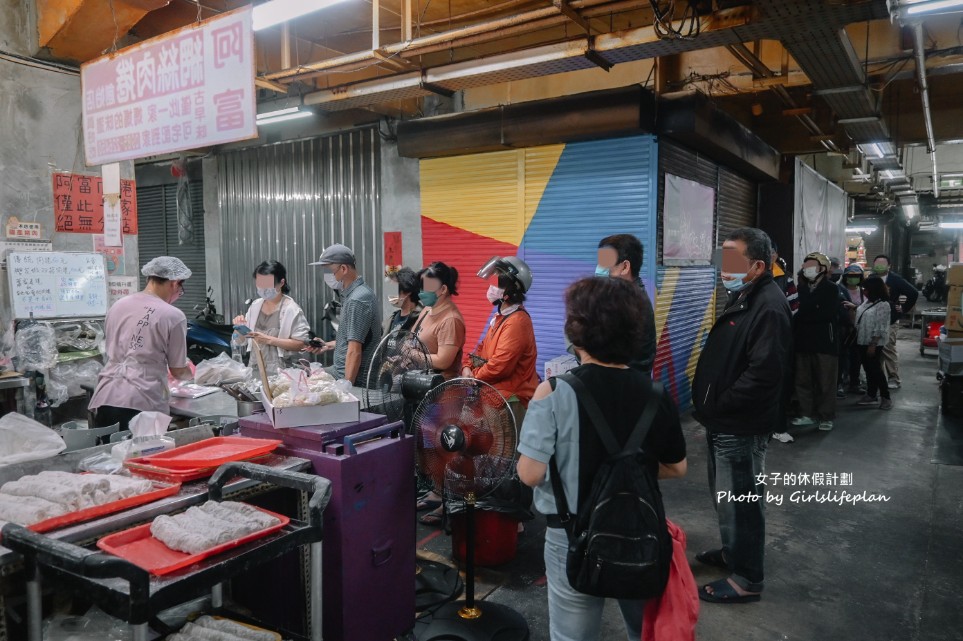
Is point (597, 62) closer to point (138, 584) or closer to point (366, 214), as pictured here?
point (366, 214)

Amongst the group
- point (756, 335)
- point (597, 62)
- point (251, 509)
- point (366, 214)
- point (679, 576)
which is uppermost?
point (597, 62)

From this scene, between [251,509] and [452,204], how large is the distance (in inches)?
230

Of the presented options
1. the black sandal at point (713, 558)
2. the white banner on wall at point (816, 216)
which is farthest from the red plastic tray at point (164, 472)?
the white banner on wall at point (816, 216)

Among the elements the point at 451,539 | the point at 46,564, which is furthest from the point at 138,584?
the point at 451,539

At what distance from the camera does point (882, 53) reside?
22.2 feet

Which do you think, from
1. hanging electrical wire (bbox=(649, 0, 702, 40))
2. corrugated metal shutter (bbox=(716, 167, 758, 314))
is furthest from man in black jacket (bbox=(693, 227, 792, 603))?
corrugated metal shutter (bbox=(716, 167, 758, 314))

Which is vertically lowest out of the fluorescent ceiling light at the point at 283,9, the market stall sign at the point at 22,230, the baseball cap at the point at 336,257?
the baseball cap at the point at 336,257

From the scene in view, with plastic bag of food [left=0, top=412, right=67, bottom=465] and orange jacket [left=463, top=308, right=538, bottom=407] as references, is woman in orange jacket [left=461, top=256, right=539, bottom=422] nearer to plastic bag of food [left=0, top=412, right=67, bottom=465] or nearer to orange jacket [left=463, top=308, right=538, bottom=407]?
orange jacket [left=463, top=308, right=538, bottom=407]

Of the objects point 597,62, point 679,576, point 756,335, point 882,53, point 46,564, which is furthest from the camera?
point 882,53

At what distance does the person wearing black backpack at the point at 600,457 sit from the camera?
2.03 metres

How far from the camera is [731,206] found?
882 cm

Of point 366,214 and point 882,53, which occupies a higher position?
point 882,53

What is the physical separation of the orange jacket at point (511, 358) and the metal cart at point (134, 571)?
6.07 ft

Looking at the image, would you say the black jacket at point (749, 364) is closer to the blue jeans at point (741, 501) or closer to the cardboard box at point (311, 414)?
the blue jeans at point (741, 501)
